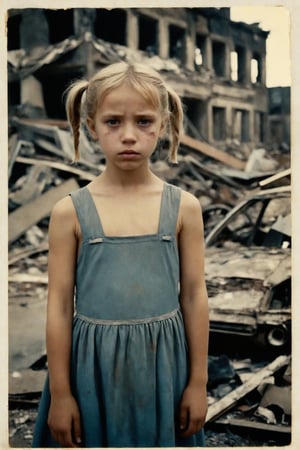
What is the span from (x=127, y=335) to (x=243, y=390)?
4.03ft

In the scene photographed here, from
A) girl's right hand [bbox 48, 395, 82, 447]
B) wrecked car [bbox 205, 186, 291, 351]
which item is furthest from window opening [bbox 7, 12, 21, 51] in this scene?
girl's right hand [bbox 48, 395, 82, 447]

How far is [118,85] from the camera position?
1.76m

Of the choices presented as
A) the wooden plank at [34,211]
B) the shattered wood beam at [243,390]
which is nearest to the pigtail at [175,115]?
the wooden plank at [34,211]

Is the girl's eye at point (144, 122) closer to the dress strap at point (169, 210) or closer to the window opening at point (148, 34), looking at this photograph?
the dress strap at point (169, 210)

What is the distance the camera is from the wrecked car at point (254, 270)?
282 cm

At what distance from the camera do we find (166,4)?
2473mm

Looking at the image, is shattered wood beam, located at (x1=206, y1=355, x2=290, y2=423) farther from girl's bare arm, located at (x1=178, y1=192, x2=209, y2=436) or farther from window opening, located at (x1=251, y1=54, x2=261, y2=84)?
window opening, located at (x1=251, y1=54, x2=261, y2=84)

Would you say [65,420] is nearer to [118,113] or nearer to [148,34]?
[118,113]

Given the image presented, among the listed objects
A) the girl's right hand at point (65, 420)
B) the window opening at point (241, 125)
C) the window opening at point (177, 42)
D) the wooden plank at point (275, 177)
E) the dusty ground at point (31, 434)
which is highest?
the window opening at point (177, 42)

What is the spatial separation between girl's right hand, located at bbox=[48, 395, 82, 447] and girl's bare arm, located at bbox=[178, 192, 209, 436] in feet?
1.16

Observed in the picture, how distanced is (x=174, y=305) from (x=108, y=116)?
0.66 m

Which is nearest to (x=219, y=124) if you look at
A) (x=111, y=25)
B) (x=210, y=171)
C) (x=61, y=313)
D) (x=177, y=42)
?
(x=210, y=171)

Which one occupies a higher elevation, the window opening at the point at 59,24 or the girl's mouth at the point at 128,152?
the window opening at the point at 59,24

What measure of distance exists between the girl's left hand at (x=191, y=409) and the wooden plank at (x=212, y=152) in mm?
1483
